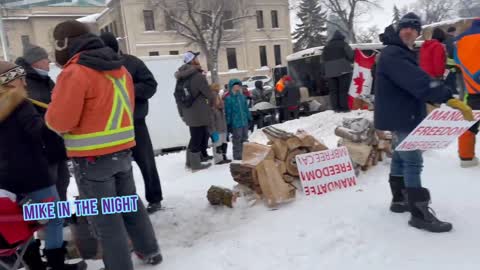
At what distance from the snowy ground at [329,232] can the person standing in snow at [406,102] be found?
20cm

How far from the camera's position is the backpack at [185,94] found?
22.2ft

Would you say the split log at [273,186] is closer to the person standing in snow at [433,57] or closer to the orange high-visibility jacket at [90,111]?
the orange high-visibility jacket at [90,111]

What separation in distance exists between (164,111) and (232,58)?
32.3 m

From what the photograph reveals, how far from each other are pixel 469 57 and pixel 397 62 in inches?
73.6

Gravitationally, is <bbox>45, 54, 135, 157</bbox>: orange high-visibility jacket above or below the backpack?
above

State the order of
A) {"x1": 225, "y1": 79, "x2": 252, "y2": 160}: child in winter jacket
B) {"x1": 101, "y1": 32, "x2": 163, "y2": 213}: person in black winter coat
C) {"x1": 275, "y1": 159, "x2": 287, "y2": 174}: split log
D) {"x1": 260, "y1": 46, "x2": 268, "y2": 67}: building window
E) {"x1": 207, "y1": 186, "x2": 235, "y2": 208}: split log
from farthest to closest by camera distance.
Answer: {"x1": 260, "y1": 46, "x2": 268, "y2": 67}: building window, {"x1": 225, "y1": 79, "x2": 252, "y2": 160}: child in winter jacket, {"x1": 275, "y1": 159, "x2": 287, "y2": 174}: split log, {"x1": 207, "y1": 186, "x2": 235, "y2": 208}: split log, {"x1": 101, "y1": 32, "x2": 163, "y2": 213}: person in black winter coat

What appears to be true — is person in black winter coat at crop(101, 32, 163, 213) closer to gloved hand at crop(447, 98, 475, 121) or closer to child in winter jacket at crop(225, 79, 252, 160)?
gloved hand at crop(447, 98, 475, 121)

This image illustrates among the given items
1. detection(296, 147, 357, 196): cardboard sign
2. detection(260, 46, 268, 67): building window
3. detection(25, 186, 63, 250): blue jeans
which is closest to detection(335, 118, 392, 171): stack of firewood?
detection(296, 147, 357, 196): cardboard sign

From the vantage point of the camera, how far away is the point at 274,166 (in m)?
4.78

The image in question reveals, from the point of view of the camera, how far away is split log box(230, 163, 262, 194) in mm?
4746

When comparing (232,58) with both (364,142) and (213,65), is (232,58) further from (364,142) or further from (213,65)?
(364,142)

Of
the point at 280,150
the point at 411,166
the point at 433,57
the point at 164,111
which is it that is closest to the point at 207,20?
the point at 164,111

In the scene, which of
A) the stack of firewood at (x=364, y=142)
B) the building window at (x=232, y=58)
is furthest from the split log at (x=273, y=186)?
the building window at (x=232, y=58)

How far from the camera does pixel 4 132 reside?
3.08m
